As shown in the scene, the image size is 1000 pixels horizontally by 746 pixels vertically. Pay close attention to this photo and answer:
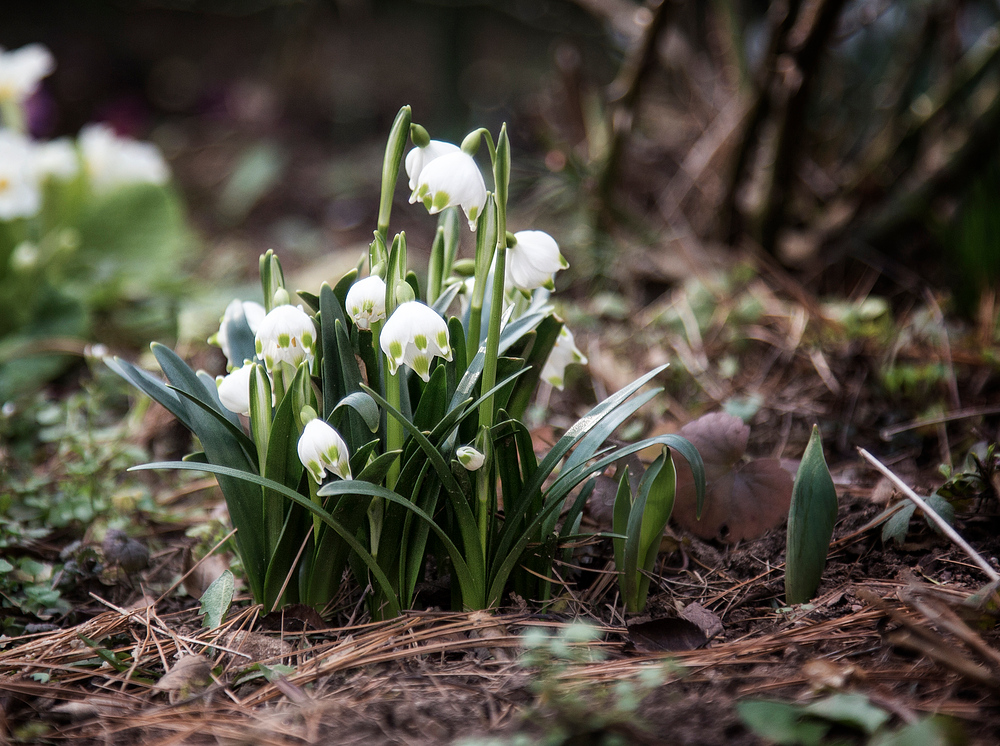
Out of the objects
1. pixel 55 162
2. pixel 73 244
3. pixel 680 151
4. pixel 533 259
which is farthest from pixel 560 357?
pixel 680 151

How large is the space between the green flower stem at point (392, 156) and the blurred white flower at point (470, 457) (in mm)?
302

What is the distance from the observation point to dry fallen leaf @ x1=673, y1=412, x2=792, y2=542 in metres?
1.16

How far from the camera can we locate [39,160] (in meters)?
2.33

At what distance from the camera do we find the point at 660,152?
3.06m

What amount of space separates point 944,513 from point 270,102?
459 cm

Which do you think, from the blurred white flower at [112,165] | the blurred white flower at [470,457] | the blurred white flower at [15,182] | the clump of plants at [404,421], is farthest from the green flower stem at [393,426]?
the blurred white flower at [112,165]

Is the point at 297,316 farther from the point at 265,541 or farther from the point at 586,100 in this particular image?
the point at 586,100

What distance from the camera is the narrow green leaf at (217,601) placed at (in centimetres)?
106

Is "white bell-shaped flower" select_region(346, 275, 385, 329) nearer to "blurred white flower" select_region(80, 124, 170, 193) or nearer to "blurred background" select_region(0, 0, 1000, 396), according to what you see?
"blurred background" select_region(0, 0, 1000, 396)

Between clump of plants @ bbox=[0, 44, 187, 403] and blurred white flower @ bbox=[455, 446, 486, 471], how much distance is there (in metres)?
1.57

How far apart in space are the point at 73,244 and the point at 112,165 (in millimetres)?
510

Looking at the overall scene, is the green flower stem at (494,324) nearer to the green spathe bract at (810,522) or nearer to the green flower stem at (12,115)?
the green spathe bract at (810,522)

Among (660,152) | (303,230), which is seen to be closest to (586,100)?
(660,152)

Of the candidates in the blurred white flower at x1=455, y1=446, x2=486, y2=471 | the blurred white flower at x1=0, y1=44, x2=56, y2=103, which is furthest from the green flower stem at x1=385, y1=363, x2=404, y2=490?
the blurred white flower at x1=0, y1=44, x2=56, y2=103
